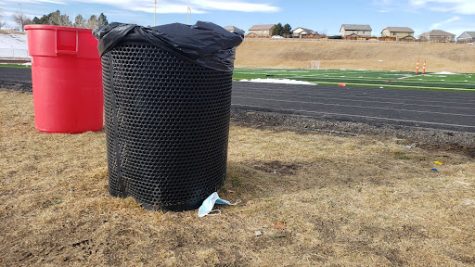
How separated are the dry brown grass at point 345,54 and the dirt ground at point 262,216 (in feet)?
120

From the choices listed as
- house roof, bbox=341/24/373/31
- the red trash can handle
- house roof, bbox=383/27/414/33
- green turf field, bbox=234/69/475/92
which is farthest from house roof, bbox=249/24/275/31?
the red trash can handle

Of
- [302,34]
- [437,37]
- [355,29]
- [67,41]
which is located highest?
[355,29]

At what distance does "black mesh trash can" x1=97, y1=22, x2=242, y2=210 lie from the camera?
3.11 metres

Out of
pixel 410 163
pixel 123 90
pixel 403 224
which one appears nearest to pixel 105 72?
pixel 123 90

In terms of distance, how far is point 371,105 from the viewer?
10.4 m

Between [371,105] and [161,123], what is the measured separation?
829 centimetres

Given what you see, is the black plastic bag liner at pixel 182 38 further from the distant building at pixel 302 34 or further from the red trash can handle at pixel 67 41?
the distant building at pixel 302 34

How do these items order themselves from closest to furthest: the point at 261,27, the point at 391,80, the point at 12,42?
1. the point at 391,80
2. the point at 12,42
3. the point at 261,27

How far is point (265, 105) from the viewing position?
1009cm

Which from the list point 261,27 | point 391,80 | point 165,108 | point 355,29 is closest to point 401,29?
point 355,29

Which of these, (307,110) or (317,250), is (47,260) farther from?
(307,110)

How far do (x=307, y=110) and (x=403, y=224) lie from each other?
6.27 m

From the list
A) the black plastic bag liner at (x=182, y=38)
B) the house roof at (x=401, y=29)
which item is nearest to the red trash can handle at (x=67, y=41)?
the black plastic bag liner at (x=182, y=38)

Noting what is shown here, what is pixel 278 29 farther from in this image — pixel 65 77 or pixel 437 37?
pixel 65 77
